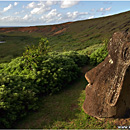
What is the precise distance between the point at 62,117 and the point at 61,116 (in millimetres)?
79

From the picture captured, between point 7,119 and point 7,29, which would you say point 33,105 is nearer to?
point 7,119

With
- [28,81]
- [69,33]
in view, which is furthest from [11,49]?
[28,81]

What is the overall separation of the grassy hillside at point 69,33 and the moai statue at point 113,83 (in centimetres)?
1302

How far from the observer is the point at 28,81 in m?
7.13

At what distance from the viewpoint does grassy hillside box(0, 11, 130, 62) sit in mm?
25594

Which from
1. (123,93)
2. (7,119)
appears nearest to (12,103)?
(7,119)

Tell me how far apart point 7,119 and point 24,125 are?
65 centimetres

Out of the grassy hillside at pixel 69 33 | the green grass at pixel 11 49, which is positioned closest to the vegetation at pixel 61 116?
the green grass at pixel 11 49

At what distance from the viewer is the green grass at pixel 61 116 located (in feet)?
A: 17.0

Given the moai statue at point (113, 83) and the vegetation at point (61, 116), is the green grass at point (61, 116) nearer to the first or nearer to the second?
the vegetation at point (61, 116)

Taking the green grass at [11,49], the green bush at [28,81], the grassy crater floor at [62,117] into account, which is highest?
the green grass at [11,49]

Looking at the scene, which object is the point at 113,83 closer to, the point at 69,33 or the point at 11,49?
the point at 11,49

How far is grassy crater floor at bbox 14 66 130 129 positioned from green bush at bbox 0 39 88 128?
376 mm

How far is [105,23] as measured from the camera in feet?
107
